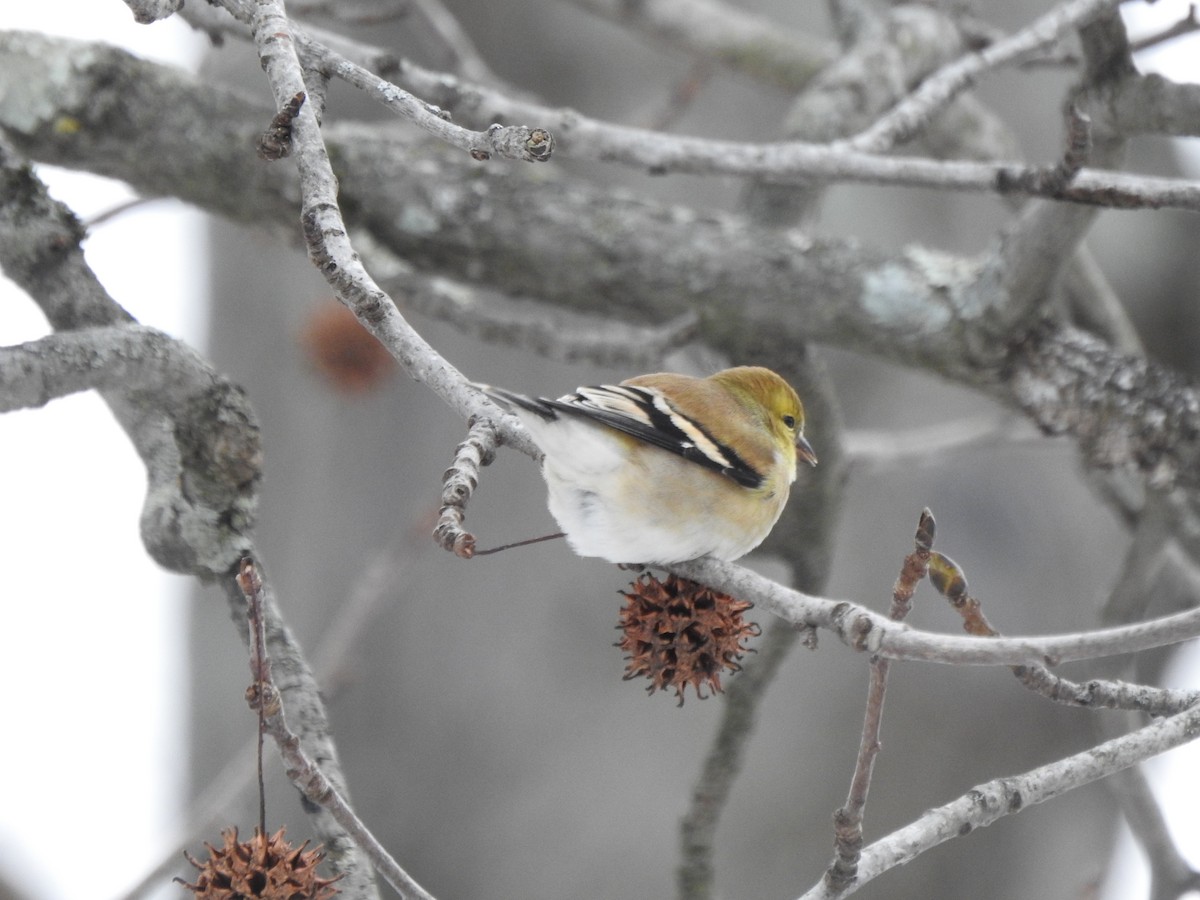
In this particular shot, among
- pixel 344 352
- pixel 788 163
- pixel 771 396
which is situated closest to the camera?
pixel 788 163

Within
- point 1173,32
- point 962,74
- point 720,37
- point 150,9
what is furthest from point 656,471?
point 720,37

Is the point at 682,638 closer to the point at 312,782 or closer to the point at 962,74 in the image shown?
the point at 312,782

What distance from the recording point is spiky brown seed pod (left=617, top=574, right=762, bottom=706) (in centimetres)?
181

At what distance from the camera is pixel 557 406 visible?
2.03 meters

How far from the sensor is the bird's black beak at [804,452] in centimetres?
274

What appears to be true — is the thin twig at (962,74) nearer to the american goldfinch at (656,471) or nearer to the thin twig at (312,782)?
the american goldfinch at (656,471)

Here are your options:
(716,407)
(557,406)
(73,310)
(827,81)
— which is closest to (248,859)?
(557,406)

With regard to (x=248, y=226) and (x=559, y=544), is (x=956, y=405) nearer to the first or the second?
(x=559, y=544)

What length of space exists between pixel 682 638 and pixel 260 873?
27.9 inches

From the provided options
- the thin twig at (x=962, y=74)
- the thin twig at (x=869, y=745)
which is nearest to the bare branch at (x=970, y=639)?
the thin twig at (x=869, y=745)

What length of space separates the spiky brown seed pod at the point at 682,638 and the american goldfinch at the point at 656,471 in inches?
9.3

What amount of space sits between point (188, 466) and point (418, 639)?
244 cm

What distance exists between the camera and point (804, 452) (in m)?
2.76

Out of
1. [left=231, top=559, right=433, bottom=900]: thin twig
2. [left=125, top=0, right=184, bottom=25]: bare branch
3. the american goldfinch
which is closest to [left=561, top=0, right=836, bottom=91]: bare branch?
the american goldfinch
